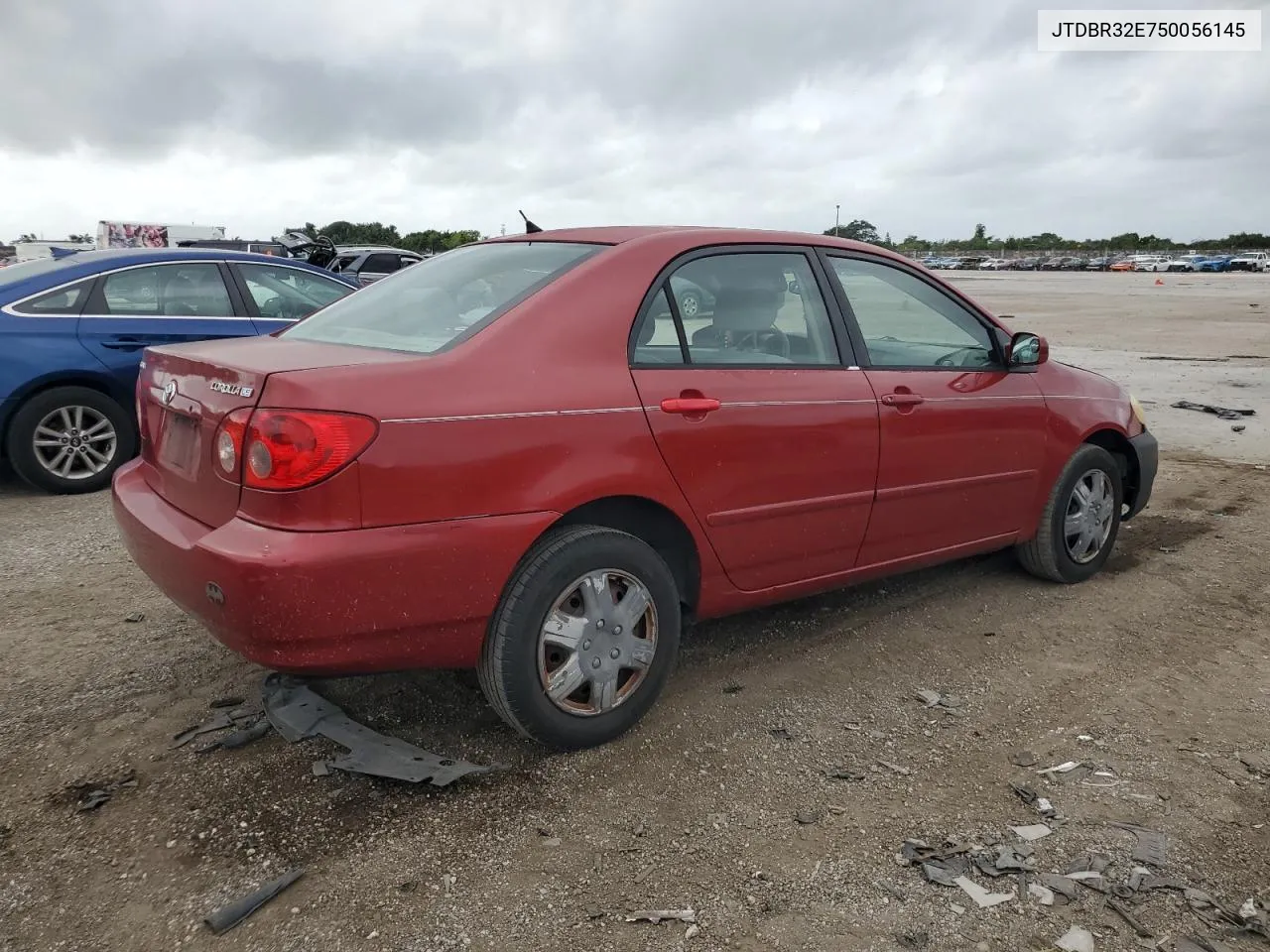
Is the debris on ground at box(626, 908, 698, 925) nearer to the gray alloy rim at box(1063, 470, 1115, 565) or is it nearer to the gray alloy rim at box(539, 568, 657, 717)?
the gray alloy rim at box(539, 568, 657, 717)

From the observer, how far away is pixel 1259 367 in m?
12.5

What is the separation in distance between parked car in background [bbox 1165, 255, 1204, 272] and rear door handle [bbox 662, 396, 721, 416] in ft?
267

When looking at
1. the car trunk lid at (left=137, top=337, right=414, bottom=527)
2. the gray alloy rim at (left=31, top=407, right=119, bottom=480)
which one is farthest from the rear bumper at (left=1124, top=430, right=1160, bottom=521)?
the gray alloy rim at (left=31, top=407, right=119, bottom=480)

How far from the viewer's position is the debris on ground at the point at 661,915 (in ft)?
7.81

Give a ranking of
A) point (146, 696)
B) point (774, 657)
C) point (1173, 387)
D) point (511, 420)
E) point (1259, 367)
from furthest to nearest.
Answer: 1. point (1259, 367)
2. point (1173, 387)
3. point (774, 657)
4. point (146, 696)
5. point (511, 420)

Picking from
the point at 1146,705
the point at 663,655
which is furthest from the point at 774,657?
the point at 1146,705

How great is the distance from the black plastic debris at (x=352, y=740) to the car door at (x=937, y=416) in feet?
6.10

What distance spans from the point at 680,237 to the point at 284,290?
4.95m

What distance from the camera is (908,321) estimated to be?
4.17 meters

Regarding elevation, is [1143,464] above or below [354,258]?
below

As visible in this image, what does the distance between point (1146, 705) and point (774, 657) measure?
1.34 m

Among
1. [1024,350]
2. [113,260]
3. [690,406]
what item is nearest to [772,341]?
[690,406]

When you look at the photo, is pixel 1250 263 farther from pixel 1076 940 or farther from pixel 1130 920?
pixel 1076 940

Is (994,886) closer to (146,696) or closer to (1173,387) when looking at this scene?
(146,696)
